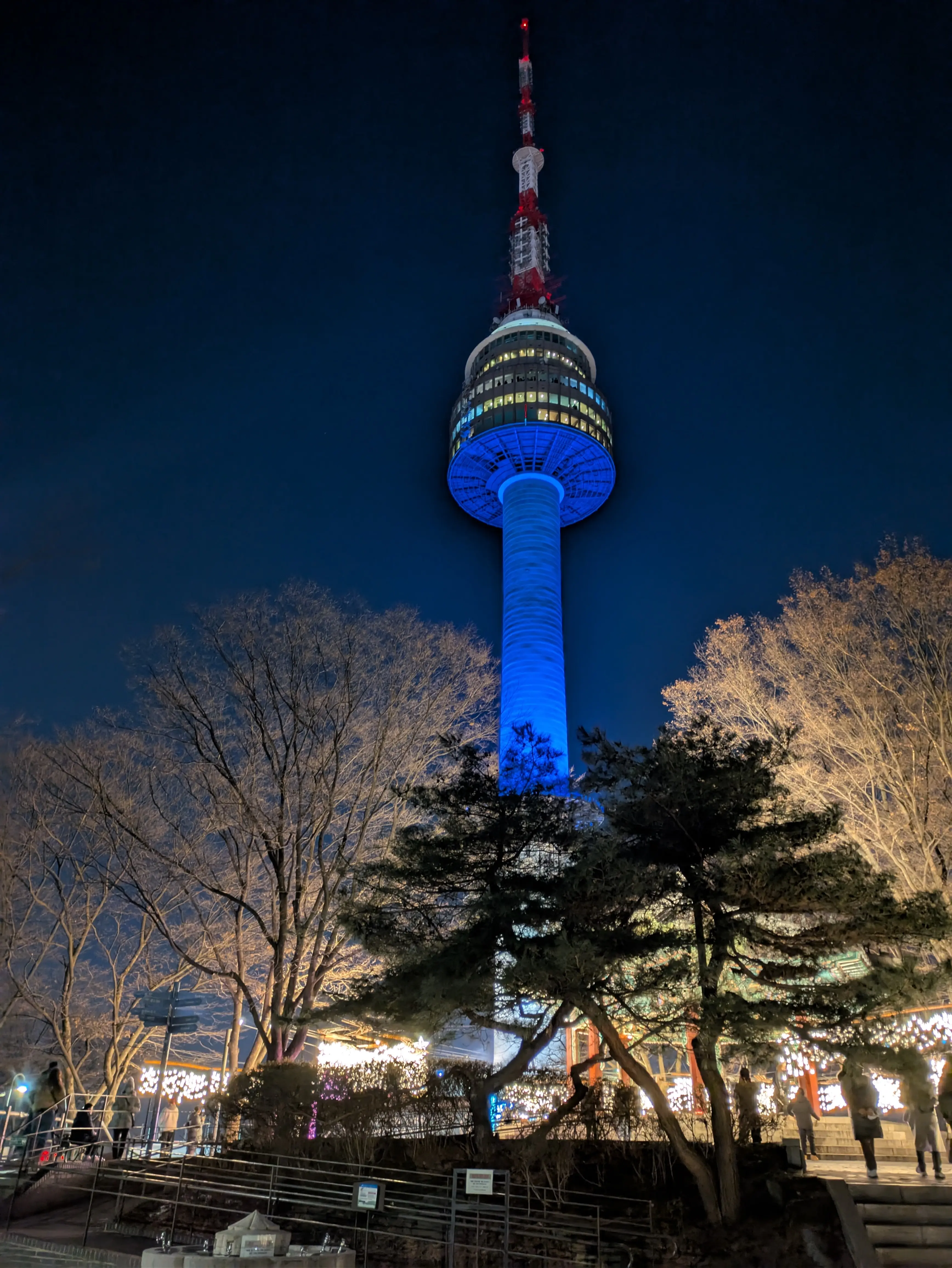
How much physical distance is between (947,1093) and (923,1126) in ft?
3.42

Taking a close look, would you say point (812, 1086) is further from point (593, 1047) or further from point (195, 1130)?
point (195, 1130)

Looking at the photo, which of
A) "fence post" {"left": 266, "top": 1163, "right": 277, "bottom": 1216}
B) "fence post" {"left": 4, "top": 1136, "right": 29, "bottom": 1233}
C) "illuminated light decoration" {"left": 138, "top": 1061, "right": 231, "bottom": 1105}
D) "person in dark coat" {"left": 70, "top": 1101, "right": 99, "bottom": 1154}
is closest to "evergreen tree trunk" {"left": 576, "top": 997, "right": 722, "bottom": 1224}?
"fence post" {"left": 266, "top": 1163, "right": 277, "bottom": 1216}

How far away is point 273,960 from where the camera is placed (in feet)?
59.0

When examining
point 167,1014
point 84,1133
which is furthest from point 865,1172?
point 84,1133

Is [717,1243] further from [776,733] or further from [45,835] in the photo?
[45,835]

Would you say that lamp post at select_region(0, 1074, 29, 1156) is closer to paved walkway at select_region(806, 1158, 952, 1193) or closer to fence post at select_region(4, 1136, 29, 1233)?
fence post at select_region(4, 1136, 29, 1233)

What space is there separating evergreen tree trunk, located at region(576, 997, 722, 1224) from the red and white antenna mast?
54142mm

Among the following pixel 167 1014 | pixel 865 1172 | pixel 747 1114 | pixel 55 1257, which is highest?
pixel 167 1014

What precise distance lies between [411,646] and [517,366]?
3507cm

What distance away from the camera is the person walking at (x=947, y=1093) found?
11.8 metres

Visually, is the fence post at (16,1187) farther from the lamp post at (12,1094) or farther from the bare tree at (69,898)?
the bare tree at (69,898)

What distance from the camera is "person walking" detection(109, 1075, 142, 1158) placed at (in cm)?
1595

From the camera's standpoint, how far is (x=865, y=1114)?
12.3 meters

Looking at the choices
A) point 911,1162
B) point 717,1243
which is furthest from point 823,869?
point 911,1162
